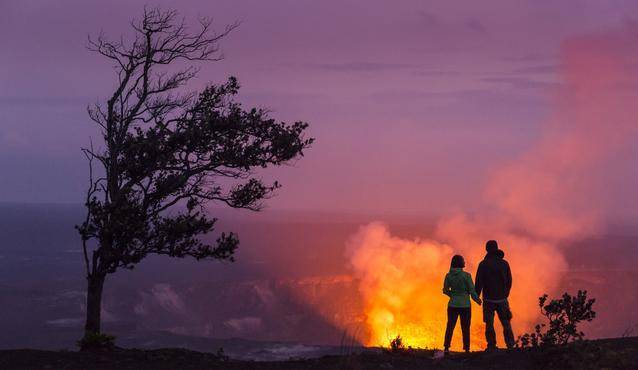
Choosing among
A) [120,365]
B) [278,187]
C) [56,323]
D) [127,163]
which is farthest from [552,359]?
[56,323]

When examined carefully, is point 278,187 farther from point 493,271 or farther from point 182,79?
point 493,271

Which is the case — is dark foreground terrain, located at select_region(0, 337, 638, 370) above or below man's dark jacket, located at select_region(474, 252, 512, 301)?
below

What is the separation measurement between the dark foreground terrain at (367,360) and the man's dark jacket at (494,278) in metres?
1.54

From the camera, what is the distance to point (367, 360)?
14859 mm

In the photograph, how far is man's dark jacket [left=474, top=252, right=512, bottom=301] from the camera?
1734 cm

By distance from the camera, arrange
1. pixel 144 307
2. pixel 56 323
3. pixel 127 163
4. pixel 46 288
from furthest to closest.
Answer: pixel 46 288, pixel 144 307, pixel 56 323, pixel 127 163

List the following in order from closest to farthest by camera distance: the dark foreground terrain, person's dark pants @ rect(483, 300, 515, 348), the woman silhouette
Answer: the dark foreground terrain, the woman silhouette, person's dark pants @ rect(483, 300, 515, 348)

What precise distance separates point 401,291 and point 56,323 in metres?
67.4

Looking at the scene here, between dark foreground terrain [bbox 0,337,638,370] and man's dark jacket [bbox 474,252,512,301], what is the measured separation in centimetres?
154

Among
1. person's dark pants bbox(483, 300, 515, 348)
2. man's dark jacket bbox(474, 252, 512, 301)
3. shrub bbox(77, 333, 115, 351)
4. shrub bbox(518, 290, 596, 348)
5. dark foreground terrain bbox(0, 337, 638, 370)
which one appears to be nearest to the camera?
dark foreground terrain bbox(0, 337, 638, 370)

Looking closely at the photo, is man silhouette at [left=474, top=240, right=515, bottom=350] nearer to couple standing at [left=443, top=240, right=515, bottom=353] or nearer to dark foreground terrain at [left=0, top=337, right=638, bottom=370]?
couple standing at [left=443, top=240, right=515, bottom=353]

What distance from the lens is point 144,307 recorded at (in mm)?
165250

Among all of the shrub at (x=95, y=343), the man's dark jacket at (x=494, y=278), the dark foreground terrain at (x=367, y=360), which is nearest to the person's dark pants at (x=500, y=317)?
the man's dark jacket at (x=494, y=278)

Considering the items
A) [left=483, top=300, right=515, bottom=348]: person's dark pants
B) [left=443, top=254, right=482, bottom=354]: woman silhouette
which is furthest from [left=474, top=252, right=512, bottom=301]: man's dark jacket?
[left=443, top=254, right=482, bottom=354]: woman silhouette
